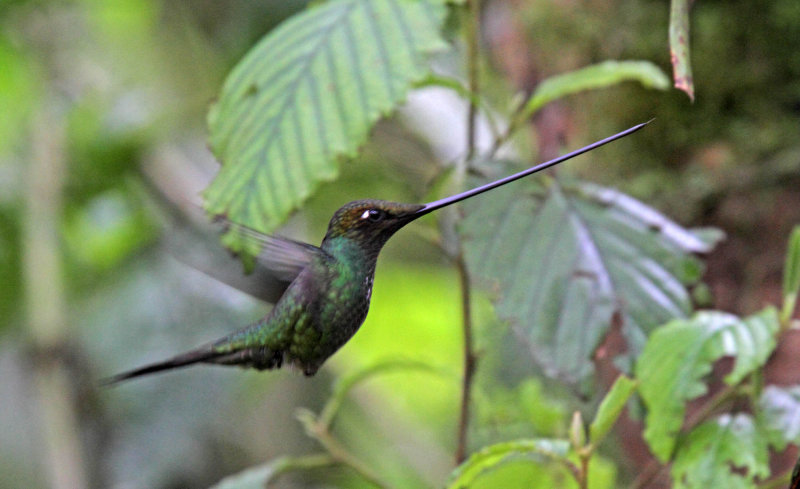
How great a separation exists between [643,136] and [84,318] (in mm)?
1699

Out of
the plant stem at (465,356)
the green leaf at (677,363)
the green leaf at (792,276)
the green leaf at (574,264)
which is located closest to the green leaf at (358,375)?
the plant stem at (465,356)

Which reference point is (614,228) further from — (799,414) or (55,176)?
(55,176)

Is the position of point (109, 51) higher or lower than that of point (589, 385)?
higher

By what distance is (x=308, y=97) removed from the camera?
1.17 metres

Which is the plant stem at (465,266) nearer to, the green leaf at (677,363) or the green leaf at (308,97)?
the green leaf at (308,97)

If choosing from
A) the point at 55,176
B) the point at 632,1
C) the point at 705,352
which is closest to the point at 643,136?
the point at 632,1

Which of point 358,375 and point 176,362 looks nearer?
point 176,362

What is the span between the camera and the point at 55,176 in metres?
2.22

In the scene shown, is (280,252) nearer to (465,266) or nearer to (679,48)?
(465,266)

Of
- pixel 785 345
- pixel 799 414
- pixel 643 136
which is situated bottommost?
pixel 785 345

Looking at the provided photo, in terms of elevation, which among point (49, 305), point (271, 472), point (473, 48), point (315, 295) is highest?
point (473, 48)

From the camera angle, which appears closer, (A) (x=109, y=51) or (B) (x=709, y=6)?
(B) (x=709, y=6)

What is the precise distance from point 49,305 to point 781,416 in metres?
1.62

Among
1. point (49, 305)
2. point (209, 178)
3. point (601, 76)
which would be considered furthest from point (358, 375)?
point (209, 178)
